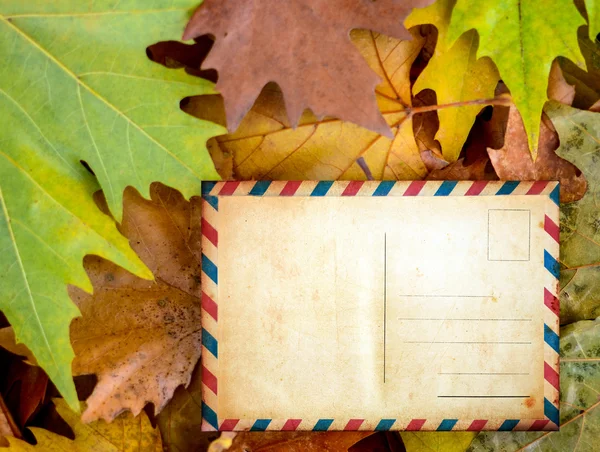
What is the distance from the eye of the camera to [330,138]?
0.66 metres

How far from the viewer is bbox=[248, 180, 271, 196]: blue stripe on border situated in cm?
66

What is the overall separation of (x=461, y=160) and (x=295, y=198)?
211 mm

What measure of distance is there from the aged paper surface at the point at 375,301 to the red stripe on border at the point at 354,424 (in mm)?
22

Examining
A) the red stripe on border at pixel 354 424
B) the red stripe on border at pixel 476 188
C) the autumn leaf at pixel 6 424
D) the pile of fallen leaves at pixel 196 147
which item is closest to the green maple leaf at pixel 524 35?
the pile of fallen leaves at pixel 196 147

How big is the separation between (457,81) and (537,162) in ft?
0.46

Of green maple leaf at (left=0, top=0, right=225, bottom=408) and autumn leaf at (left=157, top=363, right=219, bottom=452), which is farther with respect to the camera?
autumn leaf at (left=157, top=363, right=219, bottom=452)

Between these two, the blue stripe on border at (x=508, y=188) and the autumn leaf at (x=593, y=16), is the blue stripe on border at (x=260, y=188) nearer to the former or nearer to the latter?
the blue stripe on border at (x=508, y=188)

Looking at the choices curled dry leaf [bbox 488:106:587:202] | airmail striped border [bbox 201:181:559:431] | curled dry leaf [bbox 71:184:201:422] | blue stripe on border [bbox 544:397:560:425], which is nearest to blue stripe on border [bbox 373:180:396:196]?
airmail striped border [bbox 201:181:559:431]

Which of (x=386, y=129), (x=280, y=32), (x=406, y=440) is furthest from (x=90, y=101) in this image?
(x=406, y=440)

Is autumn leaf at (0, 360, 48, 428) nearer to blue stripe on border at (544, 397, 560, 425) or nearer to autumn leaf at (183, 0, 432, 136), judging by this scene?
autumn leaf at (183, 0, 432, 136)

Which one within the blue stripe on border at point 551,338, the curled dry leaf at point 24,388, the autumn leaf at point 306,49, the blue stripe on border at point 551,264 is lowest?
the curled dry leaf at point 24,388

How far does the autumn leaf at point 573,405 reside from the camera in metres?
0.68

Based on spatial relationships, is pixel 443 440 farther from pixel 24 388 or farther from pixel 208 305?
pixel 24 388

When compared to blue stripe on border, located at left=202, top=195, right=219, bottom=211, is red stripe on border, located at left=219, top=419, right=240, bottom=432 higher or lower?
lower
